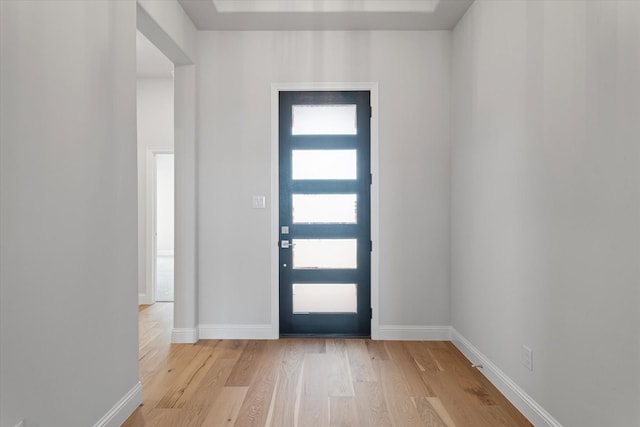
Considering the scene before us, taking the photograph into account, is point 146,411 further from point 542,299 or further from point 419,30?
point 419,30

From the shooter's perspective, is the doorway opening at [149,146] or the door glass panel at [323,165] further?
the doorway opening at [149,146]

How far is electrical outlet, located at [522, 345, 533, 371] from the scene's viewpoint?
7.37ft

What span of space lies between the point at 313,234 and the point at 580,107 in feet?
7.86

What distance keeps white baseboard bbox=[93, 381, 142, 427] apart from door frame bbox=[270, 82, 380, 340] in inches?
55.7

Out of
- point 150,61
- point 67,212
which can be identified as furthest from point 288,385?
point 150,61

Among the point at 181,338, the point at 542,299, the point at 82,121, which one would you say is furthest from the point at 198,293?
the point at 542,299

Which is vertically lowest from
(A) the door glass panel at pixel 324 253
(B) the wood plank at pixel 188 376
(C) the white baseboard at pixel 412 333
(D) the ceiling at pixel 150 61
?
(B) the wood plank at pixel 188 376

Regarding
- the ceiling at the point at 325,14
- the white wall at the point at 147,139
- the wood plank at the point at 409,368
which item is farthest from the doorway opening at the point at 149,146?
the wood plank at the point at 409,368

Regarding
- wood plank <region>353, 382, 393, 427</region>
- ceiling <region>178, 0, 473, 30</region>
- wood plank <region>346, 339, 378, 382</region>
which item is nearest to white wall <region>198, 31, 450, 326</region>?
ceiling <region>178, 0, 473, 30</region>

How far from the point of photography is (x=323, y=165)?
372 centimetres

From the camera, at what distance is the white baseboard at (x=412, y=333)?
143 inches

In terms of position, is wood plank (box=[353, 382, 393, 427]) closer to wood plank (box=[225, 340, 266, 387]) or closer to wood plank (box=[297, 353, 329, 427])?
wood plank (box=[297, 353, 329, 427])

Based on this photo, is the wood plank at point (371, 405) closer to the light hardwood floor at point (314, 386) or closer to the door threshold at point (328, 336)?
the light hardwood floor at point (314, 386)

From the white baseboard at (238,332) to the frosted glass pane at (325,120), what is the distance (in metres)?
1.90
